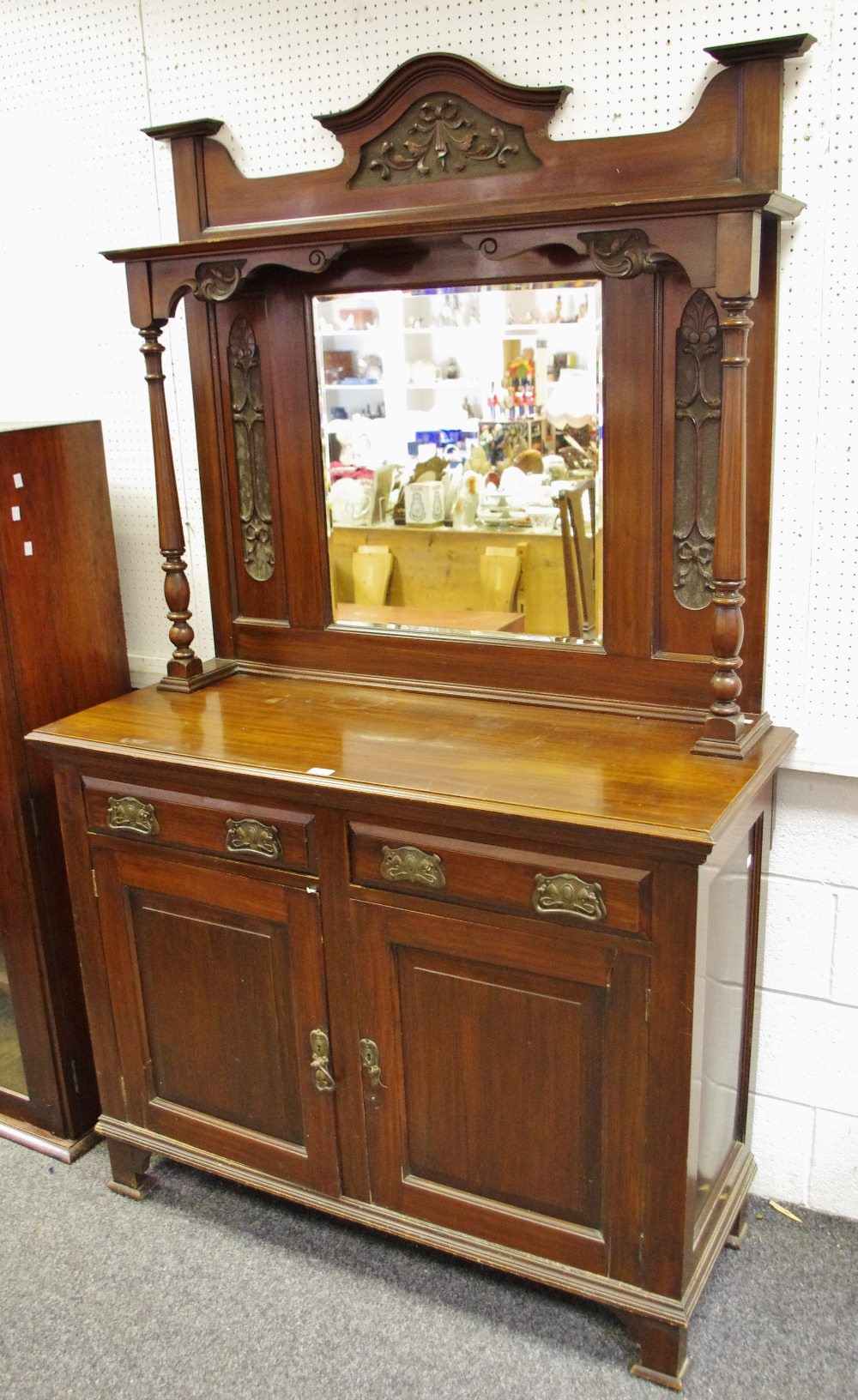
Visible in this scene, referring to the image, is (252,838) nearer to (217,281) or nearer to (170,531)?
(170,531)

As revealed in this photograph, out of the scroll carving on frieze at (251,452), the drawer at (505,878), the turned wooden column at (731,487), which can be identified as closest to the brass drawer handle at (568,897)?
the drawer at (505,878)

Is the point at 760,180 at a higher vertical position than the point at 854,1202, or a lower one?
higher

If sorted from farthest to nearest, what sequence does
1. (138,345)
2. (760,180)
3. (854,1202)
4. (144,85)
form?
(138,345)
(144,85)
(854,1202)
(760,180)


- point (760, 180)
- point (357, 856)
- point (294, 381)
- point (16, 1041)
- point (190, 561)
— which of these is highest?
point (760, 180)

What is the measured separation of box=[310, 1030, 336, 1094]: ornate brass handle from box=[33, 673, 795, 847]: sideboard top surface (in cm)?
52

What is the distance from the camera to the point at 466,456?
2.36 metres

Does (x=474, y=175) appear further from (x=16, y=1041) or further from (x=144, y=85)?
(x=16, y=1041)

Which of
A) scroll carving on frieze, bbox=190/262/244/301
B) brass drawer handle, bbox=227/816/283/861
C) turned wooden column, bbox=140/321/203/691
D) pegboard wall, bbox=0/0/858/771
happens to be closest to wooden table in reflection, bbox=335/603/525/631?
turned wooden column, bbox=140/321/203/691

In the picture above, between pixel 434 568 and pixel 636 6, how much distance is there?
3.52 ft

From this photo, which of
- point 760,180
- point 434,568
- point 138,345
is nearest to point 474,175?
point 760,180

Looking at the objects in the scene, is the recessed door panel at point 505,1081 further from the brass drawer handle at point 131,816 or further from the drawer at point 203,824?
the brass drawer handle at point 131,816

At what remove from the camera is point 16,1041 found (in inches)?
112

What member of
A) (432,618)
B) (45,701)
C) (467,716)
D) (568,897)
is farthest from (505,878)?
(45,701)

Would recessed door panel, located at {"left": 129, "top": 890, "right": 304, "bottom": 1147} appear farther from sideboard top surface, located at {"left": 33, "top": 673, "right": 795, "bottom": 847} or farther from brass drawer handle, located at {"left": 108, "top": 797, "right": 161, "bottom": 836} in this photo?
sideboard top surface, located at {"left": 33, "top": 673, "right": 795, "bottom": 847}
